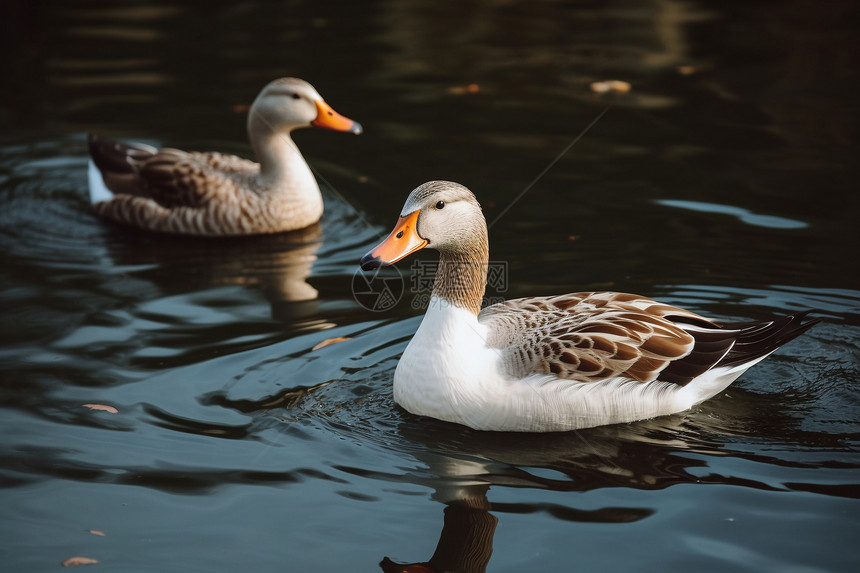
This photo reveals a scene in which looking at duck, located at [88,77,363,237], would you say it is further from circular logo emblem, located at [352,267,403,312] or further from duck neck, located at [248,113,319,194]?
circular logo emblem, located at [352,267,403,312]

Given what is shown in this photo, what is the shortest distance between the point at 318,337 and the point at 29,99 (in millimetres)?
8858

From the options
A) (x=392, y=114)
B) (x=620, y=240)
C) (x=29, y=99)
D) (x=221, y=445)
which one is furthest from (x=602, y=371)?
(x=29, y=99)

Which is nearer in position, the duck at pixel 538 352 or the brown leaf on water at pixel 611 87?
the duck at pixel 538 352

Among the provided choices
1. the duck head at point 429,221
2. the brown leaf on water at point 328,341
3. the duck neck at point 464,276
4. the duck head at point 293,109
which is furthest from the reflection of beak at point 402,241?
the duck head at point 293,109

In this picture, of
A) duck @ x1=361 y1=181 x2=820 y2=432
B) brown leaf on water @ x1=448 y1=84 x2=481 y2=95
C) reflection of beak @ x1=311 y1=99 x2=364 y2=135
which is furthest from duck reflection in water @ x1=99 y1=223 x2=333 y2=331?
brown leaf on water @ x1=448 y1=84 x2=481 y2=95

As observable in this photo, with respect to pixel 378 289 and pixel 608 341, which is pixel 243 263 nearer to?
pixel 378 289

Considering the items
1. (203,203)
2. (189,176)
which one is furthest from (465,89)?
(203,203)

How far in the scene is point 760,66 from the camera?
15.0 m

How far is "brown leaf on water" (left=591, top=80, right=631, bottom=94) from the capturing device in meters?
14.3

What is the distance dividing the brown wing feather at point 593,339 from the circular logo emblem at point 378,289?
2079 mm

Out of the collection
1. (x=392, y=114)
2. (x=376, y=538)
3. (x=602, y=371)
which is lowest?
(x=376, y=538)

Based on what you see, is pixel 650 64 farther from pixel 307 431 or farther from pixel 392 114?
pixel 307 431

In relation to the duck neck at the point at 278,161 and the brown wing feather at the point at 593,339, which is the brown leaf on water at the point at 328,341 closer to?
the brown wing feather at the point at 593,339

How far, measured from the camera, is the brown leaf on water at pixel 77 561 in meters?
5.43
